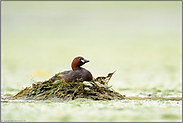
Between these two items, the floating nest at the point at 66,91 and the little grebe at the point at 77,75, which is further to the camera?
the little grebe at the point at 77,75

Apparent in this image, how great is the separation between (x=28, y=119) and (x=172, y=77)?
21.6 feet

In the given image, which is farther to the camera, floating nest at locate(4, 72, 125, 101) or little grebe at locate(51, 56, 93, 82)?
little grebe at locate(51, 56, 93, 82)

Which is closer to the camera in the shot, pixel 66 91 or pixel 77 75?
pixel 66 91

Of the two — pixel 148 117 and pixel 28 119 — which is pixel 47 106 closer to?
pixel 28 119

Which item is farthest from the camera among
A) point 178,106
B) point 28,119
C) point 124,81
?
point 124,81

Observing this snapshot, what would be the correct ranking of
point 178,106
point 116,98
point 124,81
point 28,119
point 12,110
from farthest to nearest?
1. point 124,81
2. point 116,98
3. point 178,106
4. point 12,110
5. point 28,119

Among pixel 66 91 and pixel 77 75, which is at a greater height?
pixel 77 75

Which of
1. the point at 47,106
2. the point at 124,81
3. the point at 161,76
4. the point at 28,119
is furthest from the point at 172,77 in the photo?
the point at 28,119

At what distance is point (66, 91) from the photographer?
759 centimetres

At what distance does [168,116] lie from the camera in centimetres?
584

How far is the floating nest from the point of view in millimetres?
7547

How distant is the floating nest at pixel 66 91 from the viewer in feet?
24.8

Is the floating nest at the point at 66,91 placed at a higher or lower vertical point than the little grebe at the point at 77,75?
lower

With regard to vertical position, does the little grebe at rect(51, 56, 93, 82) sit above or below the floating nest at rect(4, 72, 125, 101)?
above
